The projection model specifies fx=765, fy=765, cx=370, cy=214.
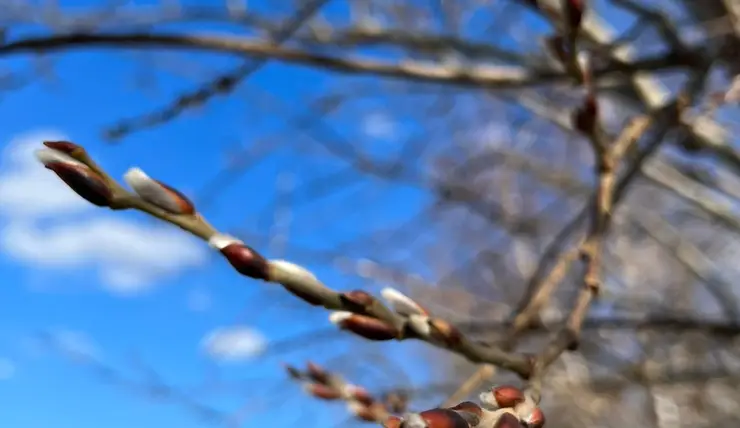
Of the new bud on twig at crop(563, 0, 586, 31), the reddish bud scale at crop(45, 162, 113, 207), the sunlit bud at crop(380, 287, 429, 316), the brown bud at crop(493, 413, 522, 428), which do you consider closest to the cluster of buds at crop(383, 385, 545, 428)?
the brown bud at crop(493, 413, 522, 428)

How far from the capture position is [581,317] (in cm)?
69

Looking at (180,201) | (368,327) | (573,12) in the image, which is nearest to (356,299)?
(368,327)

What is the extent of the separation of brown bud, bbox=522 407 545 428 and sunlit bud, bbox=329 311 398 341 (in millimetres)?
122

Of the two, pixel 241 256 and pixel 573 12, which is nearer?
pixel 241 256

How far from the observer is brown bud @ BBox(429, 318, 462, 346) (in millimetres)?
592

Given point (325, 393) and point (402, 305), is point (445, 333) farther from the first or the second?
point (325, 393)

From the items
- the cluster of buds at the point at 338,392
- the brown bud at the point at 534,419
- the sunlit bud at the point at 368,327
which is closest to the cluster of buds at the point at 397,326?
the sunlit bud at the point at 368,327

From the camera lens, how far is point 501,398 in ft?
1.65

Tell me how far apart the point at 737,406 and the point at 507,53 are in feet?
8.01

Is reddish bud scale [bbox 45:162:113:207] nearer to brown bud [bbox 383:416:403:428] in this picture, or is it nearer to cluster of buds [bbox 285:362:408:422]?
brown bud [bbox 383:416:403:428]

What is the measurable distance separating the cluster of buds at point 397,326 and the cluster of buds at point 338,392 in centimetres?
33

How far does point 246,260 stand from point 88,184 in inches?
4.7

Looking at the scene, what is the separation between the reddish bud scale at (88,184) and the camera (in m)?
0.50

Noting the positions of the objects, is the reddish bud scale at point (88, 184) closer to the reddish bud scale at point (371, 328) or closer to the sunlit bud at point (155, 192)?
the sunlit bud at point (155, 192)
